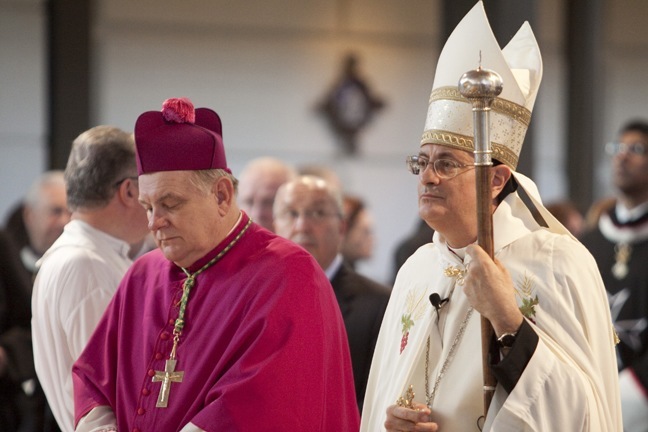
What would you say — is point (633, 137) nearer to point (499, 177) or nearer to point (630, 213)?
point (630, 213)

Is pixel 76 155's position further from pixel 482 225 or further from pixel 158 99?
Answer: pixel 158 99

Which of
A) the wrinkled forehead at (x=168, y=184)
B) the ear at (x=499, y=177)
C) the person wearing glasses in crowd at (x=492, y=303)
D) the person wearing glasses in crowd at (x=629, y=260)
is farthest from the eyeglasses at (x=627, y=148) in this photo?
the wrinkled forehead at (x=168, y=184)

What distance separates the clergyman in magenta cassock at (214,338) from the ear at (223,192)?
1.4 inches

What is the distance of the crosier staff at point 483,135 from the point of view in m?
3.28

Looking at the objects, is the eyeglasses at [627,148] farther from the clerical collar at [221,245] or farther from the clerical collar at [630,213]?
the clerical collar at [221,245]

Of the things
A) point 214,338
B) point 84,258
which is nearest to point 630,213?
point 84,258

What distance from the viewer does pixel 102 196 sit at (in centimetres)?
466

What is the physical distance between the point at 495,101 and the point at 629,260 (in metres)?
3.27

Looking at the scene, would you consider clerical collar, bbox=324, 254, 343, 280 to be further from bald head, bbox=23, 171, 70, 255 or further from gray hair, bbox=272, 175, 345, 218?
bald head, bbox=23, 171, 70, 255

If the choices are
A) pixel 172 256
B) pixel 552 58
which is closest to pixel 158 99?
pixel 552 58

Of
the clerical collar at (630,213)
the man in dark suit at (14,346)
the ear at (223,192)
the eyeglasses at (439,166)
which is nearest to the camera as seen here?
the eyeglasses at (439,166)

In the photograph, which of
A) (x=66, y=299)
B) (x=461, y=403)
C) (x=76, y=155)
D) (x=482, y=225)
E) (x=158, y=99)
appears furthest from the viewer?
(x=158, y=99)

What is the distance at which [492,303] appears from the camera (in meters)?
3.32

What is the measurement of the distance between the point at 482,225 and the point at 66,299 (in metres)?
1.78
